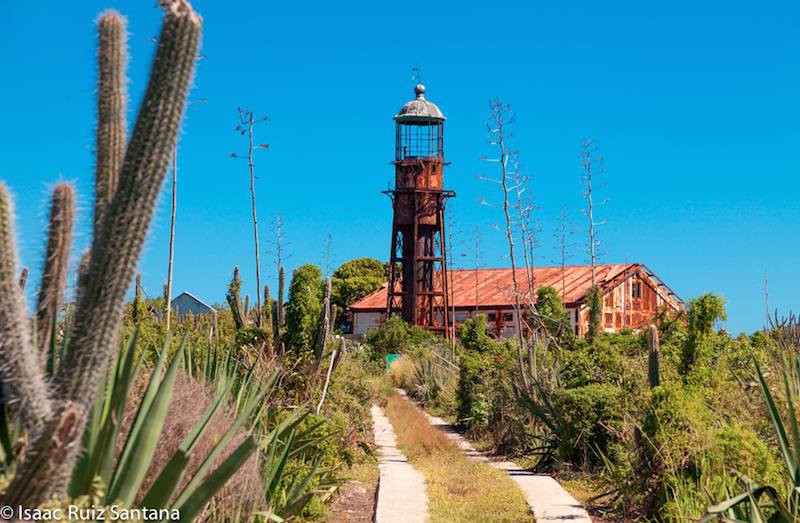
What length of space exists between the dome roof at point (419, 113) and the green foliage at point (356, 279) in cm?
2511

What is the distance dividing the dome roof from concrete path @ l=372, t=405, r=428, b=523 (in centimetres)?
2952

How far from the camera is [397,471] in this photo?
12852 millimetres

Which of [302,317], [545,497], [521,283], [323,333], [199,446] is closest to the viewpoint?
[199,446]

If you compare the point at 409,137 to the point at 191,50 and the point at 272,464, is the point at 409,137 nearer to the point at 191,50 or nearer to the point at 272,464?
the point at 272,464

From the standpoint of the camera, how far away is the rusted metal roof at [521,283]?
46.6 metres

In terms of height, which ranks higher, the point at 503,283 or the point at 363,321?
the point at 503,283

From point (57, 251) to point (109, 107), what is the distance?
75cm

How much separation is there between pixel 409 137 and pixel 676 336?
1080 inches

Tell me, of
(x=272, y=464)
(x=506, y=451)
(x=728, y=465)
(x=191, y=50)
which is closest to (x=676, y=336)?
(x=506, y=451)

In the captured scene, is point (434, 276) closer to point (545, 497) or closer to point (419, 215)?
point (419, 215)

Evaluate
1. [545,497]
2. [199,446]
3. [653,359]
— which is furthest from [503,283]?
[199,446]

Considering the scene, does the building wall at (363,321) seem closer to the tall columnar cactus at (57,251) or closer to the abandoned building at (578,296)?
the abandoned building at (578,296)

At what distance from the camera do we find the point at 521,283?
168ft

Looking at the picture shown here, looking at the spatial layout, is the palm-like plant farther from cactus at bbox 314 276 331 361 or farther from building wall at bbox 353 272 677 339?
building wall at bbox 353 272 677 339
